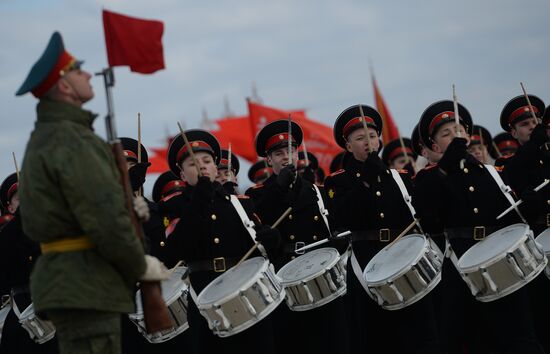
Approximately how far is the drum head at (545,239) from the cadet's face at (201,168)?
3.11 meters

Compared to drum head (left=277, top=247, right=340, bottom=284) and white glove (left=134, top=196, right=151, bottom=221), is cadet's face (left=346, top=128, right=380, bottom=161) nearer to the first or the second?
drum head (left=277, top=247, right=340, bottom=284)

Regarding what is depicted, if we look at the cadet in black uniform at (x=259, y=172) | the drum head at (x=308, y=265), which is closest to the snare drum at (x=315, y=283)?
the drum head at (x=308, y=265)

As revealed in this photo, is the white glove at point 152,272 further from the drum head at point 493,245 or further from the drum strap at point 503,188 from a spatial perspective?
the drum strap at point 503,188

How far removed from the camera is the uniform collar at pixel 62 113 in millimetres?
5859

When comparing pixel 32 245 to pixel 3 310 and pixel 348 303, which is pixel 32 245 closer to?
pixel 3 310

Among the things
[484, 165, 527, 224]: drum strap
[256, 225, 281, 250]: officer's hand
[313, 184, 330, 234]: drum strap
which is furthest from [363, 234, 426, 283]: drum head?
[256, 225, 281, 250]: officer's hand

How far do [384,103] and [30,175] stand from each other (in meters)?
17.5

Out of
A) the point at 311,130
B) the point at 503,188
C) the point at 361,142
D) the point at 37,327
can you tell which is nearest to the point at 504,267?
the point at 503,188

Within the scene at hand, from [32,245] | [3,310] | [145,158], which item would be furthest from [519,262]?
[3,310]

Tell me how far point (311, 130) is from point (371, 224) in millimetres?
11238

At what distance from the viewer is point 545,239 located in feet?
31.6

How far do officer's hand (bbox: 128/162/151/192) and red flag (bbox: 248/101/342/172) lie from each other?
33.6 ft

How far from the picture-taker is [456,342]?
30.7 feet

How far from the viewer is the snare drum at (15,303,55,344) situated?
10414 mm
